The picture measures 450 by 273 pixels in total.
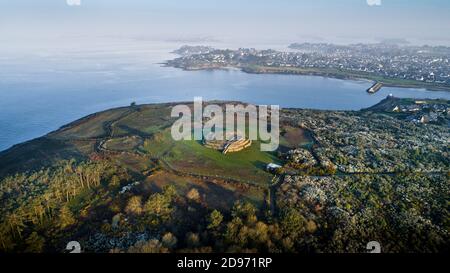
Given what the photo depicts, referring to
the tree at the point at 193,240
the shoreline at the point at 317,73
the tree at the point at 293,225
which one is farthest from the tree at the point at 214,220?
the shoreline at the point at 317,73

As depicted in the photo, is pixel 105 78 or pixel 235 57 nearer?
pixel 105 78

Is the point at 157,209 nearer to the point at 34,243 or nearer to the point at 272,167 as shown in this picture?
the point at 34,243

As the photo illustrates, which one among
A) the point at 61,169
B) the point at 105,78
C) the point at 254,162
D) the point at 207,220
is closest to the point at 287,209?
the point at 207,220

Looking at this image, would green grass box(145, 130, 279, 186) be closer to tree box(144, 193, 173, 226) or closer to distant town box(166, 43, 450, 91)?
tree box(144, 193, 173, 226)

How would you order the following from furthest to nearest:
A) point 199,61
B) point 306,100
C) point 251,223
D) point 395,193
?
point 199,61 → point 306,100 → point 395,193 → point 251,223

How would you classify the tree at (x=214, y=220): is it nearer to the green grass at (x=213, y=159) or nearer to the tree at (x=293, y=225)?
the tree at (x=293, y=225)
